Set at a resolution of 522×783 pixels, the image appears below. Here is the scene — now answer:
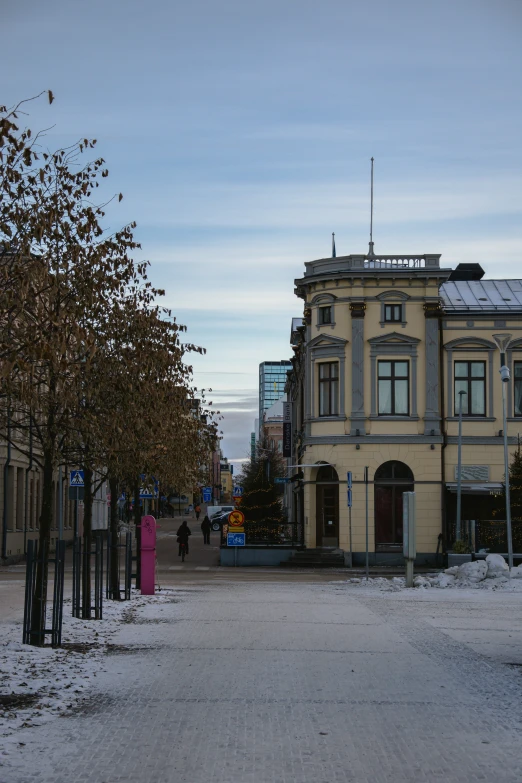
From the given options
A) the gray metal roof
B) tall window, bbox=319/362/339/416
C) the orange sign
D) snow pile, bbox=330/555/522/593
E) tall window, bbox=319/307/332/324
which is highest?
the gray metal roof

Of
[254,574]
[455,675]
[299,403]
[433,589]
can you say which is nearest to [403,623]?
[455,675]

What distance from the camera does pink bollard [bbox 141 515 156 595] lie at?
2380 cm

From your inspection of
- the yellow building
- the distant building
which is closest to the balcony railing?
the yellow building

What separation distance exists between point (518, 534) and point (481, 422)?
5.73 m

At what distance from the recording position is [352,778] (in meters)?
8.11

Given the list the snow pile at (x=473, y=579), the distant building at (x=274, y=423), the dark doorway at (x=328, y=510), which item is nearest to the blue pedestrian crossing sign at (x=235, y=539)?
the dark doorway at (x=328, y=510)

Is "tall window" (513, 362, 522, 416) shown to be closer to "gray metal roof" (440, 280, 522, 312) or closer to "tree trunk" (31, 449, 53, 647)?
"gray metal roof" (440, 280, 522, 312)

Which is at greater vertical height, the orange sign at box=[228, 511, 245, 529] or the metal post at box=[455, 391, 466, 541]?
the metal post at box=[455, 391, 466, 541]

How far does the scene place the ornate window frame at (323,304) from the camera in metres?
44.5

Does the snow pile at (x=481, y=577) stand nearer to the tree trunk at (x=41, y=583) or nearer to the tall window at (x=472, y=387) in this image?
the tall window at (x=472, y=387)

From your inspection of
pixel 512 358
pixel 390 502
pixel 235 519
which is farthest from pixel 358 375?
pixel 235 519

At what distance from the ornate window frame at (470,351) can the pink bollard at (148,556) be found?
2134cm

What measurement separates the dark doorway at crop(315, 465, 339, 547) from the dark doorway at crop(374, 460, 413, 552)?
155 centimetres

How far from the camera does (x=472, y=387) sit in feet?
145
